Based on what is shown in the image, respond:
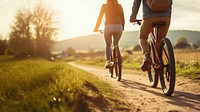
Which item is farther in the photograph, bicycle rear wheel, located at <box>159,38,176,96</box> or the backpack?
the backpack

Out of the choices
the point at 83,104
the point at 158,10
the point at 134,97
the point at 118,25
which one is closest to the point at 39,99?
the point at 83,104

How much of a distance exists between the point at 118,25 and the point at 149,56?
3.00m

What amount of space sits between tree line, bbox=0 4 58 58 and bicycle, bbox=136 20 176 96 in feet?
148

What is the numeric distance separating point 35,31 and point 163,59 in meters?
49.2

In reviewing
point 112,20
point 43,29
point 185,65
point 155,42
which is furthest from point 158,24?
point 43,29

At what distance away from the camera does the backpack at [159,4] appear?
5.34 meters

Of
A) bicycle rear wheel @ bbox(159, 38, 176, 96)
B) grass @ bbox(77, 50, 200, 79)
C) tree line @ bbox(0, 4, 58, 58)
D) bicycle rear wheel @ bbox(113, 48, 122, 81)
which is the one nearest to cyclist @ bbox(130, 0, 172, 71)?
bicycle rear wheel @ bbox(159, 38, 176, 96)

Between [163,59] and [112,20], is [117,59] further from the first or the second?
[163,59]

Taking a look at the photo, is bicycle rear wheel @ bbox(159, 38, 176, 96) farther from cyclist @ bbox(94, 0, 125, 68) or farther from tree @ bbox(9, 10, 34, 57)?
tree @ bbox(9, 10, 34, 57)

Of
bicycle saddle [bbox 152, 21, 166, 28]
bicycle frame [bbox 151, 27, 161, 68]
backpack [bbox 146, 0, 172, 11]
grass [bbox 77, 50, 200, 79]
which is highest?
backpack [bbox 146, 0, 172, 11]

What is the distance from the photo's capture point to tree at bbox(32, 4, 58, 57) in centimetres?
5081

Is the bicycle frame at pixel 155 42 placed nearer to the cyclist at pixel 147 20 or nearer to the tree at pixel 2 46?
the cyclist at pixel 147 20

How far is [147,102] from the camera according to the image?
493cm

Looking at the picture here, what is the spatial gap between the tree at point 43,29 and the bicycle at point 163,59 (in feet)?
150
